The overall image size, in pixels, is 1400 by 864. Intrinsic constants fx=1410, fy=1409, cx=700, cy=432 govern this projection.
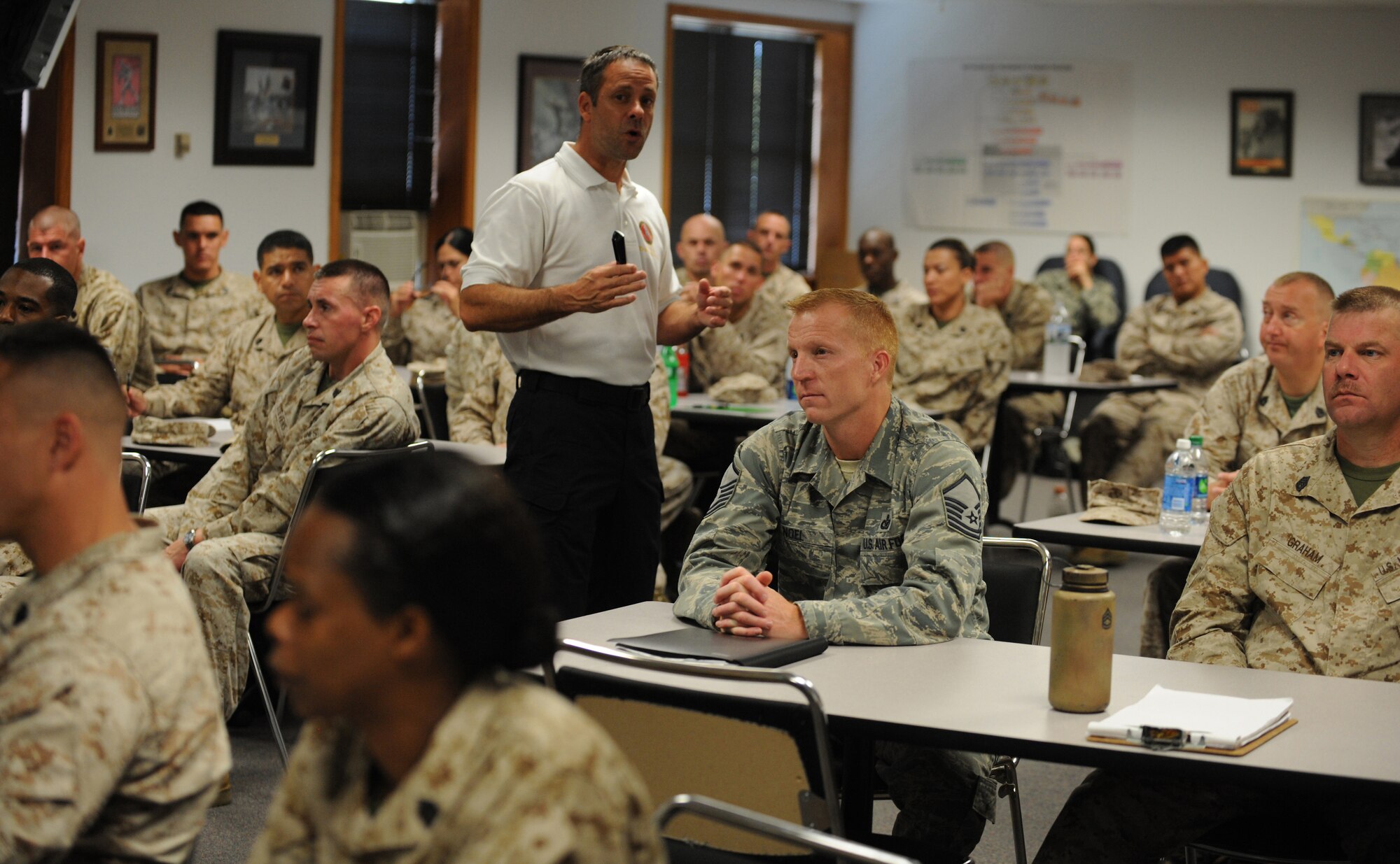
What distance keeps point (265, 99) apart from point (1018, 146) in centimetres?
516

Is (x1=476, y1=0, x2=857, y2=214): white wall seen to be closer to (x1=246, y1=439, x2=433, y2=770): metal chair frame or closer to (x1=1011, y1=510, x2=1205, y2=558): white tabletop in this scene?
(x1=246, y1=439, x2=433, y2=770): metal chair frame

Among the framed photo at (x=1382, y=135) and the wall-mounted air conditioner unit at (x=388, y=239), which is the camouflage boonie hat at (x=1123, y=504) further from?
the framed photo at (x=1382, y=135)

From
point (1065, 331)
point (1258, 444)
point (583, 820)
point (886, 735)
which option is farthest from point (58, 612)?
point (1065, 331)

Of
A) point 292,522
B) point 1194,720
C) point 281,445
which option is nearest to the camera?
point 1194,720

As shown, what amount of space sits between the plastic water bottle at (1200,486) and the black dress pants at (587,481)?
1385mm

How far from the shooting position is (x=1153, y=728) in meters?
1.74

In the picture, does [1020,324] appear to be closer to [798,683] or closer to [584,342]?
[584,342]

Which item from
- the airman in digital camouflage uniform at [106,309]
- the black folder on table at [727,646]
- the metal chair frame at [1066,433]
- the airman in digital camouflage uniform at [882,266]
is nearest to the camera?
the black folder on table at [727,646]

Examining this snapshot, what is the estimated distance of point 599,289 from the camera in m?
3.03

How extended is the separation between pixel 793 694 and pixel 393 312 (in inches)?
219

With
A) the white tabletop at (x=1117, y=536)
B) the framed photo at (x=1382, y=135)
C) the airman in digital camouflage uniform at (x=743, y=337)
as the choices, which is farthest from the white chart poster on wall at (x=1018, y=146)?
the white tabletop at (x=1117, y=536)

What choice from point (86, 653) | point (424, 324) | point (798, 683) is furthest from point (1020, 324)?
point (86, 653)

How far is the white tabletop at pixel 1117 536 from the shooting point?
10.9 feet

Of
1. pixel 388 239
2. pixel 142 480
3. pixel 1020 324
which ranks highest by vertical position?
pixel 388 239
